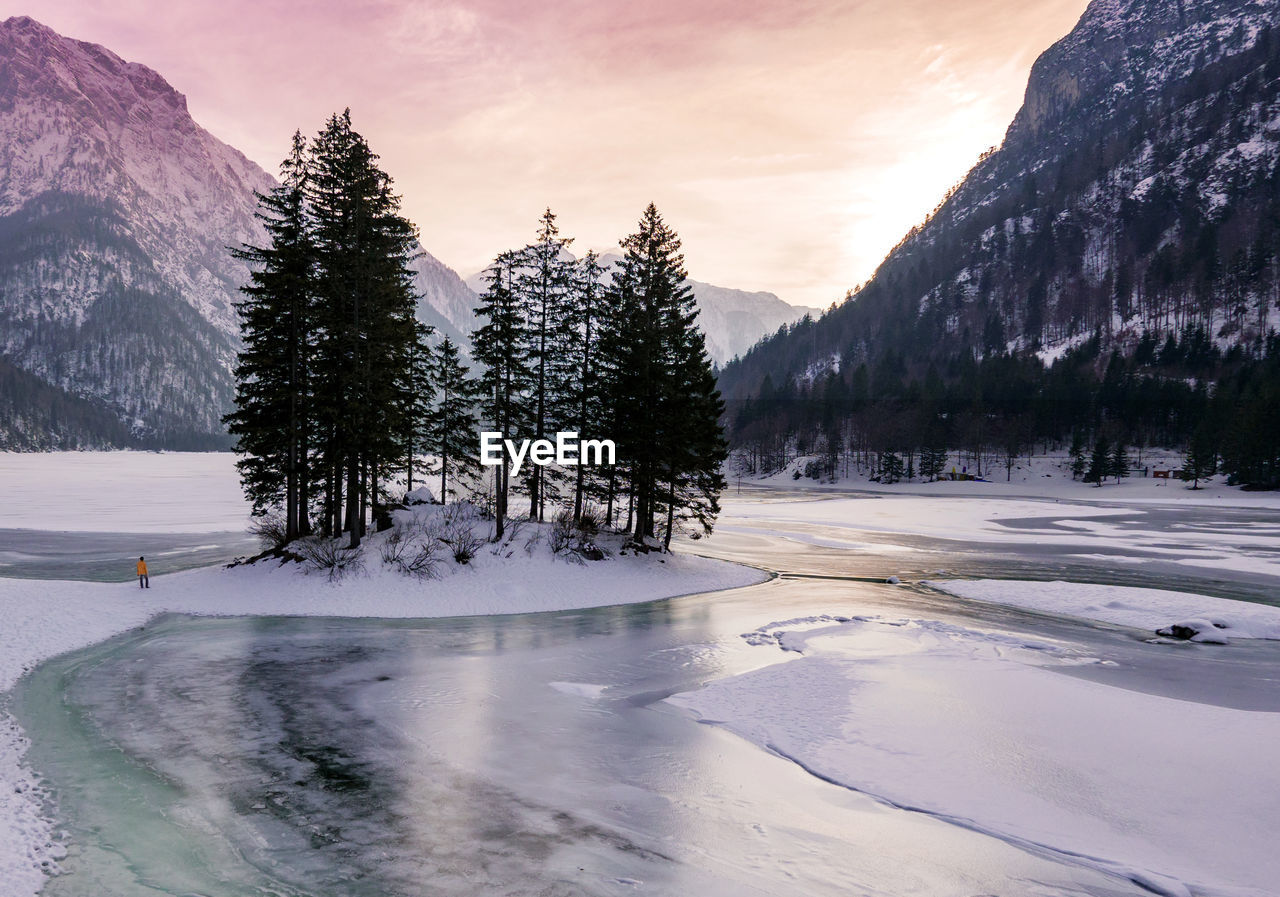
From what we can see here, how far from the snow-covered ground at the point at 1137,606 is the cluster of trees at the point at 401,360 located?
47.7 feet

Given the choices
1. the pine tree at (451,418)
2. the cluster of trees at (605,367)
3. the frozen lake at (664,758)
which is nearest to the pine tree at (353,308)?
the cluster of trees at (605,367)

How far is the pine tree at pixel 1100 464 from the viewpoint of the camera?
102m

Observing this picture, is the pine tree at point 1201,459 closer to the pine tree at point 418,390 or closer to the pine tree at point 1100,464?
the pine tree at point 1100,464

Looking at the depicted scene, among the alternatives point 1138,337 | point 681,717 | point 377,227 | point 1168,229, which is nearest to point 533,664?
point 681,717

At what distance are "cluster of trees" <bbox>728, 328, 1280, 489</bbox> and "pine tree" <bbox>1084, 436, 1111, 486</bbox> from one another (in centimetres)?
21

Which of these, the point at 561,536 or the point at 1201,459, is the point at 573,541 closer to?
the point at 561,536

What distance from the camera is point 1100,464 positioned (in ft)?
335

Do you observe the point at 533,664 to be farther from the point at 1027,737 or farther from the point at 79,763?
the point at 1027,737

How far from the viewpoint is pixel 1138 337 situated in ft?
531

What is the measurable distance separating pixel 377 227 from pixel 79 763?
2557 centimetres

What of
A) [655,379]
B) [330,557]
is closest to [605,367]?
[655,379]

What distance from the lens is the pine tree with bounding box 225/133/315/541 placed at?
29.4 meters

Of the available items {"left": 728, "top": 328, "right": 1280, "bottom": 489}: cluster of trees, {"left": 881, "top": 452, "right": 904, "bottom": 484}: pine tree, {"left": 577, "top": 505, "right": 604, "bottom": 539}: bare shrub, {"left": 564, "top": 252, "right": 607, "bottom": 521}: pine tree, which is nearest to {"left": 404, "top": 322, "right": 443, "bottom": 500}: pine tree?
{"left": 564, "top": 252, "right": 607, "bottom": 521}: pine tree
